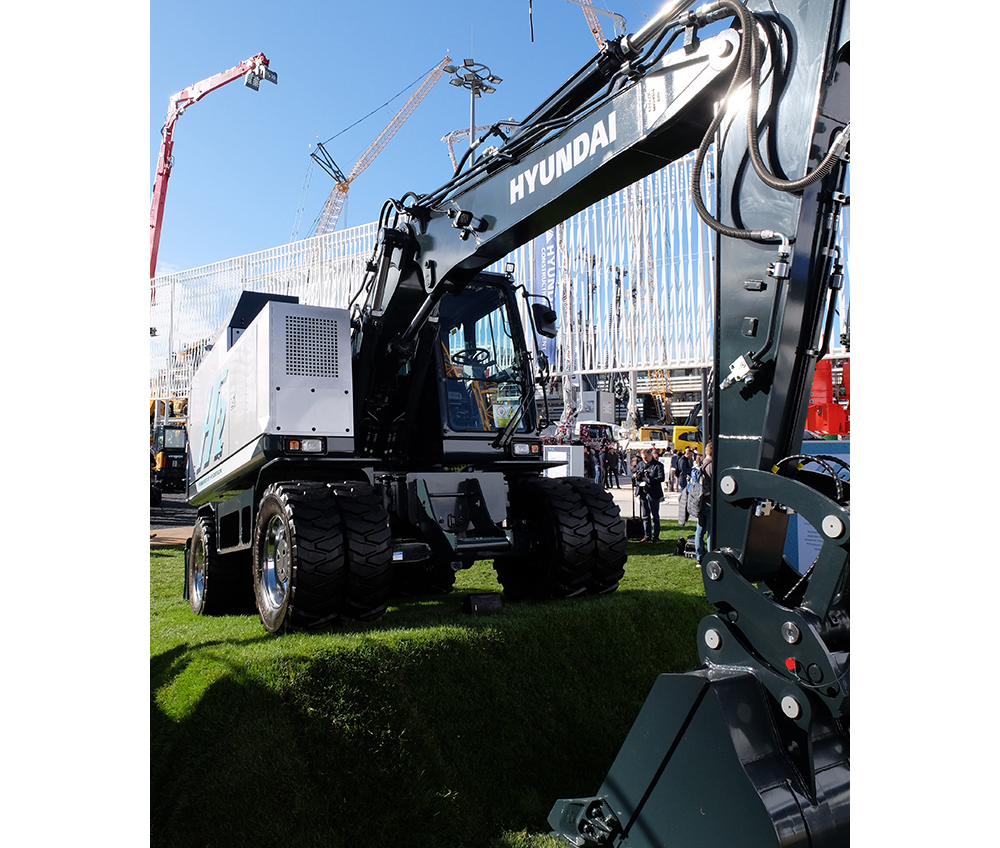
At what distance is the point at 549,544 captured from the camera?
5852 millimetres

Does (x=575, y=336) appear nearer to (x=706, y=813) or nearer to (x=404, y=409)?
(x=404, y=409)

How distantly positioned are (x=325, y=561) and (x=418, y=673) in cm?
91

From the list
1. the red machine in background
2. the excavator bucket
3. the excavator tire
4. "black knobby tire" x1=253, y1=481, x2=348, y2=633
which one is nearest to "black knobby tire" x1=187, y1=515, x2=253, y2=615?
"black knobby tire" x1=253, y1=481, x2=348, y2=633

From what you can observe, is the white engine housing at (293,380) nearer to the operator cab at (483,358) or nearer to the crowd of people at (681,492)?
the operator cab at (483,358)

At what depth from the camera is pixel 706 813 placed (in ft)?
8.31

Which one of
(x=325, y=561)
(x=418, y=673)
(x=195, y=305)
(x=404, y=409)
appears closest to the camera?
(x=418, y=673)

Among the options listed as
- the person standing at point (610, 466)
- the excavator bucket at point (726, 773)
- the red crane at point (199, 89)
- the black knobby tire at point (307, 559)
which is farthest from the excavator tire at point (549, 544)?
the red crane at point (199, 89)

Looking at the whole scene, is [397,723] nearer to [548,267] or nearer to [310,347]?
[310,347]

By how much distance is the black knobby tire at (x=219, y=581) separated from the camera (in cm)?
665

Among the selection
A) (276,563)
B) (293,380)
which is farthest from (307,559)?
(293,380)

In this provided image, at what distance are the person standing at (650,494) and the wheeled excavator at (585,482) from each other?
17.9 feet

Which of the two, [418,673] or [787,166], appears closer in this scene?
[787,166]

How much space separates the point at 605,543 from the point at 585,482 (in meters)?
0.59

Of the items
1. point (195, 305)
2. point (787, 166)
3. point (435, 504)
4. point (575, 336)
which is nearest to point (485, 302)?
point (435, 504)
